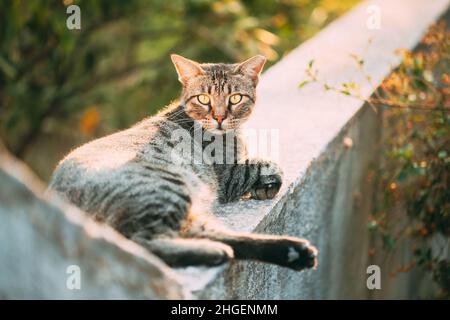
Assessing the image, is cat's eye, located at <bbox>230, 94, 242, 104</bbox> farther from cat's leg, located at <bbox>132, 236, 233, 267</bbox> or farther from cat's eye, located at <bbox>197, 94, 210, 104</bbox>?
cat's leg, located at <bbox>132, 236, 233, 267</bbox>

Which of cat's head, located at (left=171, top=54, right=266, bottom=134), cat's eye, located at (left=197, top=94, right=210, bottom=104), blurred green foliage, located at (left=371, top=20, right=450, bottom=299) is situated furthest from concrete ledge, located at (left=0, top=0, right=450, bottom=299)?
cat's eye, located at (left=197, top=94, right=210, bottom=104)

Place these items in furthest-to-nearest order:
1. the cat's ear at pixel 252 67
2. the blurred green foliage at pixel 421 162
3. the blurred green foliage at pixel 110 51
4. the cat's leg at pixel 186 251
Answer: the blurred green foliage at pixel 110 51 < the blurred green foliage at pixel 421 162 < the cat's ear at pixel 252 67 < the cat's leg at pixel 186 251

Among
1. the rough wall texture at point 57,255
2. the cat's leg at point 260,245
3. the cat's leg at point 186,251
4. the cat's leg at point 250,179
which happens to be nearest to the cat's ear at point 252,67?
the cat's leg at point 250,179

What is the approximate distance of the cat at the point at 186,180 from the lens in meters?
2.23

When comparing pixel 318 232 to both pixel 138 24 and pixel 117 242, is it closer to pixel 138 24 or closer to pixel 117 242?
pixel 117 242

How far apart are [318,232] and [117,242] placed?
1736mm

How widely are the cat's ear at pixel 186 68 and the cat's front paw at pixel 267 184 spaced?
636 millimetres

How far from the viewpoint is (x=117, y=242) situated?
1.86 meters

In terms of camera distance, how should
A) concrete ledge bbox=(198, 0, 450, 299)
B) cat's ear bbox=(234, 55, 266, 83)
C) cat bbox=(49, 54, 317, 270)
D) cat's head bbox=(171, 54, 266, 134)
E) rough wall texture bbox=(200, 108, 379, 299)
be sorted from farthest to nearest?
1. cat's ear bbox=(234, 55, 266, 83)
2. cat's head bbox=(171, 54, 266, 134)
3. concrete ledge bbox=(198, 0, 450, 299)
4. rough wall texture bbox=(200, 108, 379, 299)
5. cat bbox=(49, 54, 317, 270)

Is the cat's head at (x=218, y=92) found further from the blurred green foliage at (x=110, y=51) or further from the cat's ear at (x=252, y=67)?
the blurred green foliage at (x=110, y=51)

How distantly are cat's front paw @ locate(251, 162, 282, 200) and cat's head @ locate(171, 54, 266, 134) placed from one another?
0.36 meters

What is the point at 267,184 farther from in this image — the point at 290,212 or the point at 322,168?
the point at 322,168

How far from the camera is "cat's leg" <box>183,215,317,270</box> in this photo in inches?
89.3

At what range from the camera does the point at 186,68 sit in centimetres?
328
